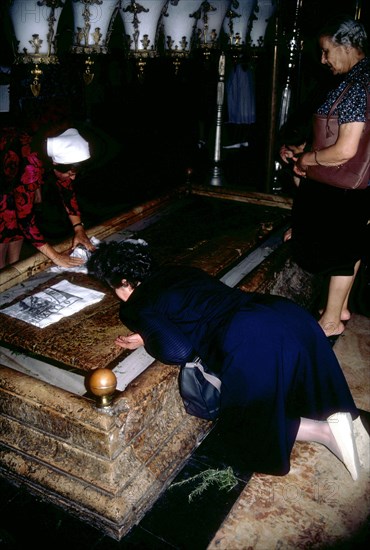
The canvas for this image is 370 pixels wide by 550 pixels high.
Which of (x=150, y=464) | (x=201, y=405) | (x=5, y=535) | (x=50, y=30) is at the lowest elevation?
(x=5, y=535)

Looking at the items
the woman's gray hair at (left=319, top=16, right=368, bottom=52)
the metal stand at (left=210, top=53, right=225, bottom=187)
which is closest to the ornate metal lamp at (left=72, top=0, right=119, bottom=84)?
the woman's gray hair at (left=319, top=16, right=368, bottom=52)

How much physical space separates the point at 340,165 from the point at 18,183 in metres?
2.52

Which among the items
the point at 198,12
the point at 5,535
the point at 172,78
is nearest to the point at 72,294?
the point at 5,535

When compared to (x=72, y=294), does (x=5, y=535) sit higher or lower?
lower

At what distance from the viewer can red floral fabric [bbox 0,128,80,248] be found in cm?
335

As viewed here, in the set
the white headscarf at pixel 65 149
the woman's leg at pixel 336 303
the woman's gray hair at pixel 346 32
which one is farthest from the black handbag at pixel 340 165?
the white headscarf at pixel 65 149

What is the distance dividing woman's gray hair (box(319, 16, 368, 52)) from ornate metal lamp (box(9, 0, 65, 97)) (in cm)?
173

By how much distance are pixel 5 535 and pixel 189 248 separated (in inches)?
106

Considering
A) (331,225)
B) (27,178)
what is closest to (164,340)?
(331,225)

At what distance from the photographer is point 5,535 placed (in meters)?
2.29

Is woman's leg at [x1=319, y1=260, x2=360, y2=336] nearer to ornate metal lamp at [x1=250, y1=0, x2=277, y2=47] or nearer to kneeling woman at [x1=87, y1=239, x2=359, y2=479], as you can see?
kneeling woman at [x1=87, y1=239, x2=359, y2=479]

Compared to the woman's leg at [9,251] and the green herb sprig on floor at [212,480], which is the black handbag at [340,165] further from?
the woman's leg at [9,251]

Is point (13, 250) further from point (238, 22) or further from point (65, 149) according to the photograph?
point (238, 22)

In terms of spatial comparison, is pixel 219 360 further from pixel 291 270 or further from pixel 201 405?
pixel 291 270
